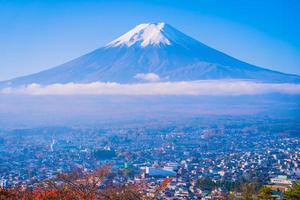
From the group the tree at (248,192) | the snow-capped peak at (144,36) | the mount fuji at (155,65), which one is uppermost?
the snow-capped peak at (144,36)

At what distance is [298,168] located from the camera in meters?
33.1

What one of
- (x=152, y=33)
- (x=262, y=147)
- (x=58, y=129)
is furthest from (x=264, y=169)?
(x=152, y=33)

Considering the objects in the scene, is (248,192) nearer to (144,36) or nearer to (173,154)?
(173,154)

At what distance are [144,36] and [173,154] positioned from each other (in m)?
70.8

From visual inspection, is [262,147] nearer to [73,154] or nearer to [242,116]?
[73,154]

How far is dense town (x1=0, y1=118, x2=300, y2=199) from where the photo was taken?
27.4m

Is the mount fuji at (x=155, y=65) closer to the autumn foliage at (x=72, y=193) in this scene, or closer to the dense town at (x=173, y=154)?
the dense town at (x=173, y=154)

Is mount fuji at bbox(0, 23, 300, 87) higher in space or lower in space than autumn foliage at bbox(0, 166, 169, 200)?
higher

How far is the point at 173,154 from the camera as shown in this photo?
42000 mm

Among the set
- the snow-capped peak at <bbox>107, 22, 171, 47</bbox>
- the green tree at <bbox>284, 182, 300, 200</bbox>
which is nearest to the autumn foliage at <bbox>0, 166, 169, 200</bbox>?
the green tree at <bbox>284, 182, 300, 200</bbox>

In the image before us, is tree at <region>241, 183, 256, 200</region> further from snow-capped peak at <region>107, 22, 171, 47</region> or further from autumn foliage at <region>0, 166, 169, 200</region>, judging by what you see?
snow-capped peak at <region>107, 22, 171, 47</region>

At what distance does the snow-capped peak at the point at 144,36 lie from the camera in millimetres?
106938

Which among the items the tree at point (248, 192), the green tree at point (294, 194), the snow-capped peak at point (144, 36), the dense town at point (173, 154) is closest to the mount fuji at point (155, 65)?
the snow-capped peak at point (144, 36)

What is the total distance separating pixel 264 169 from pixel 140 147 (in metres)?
15.8
